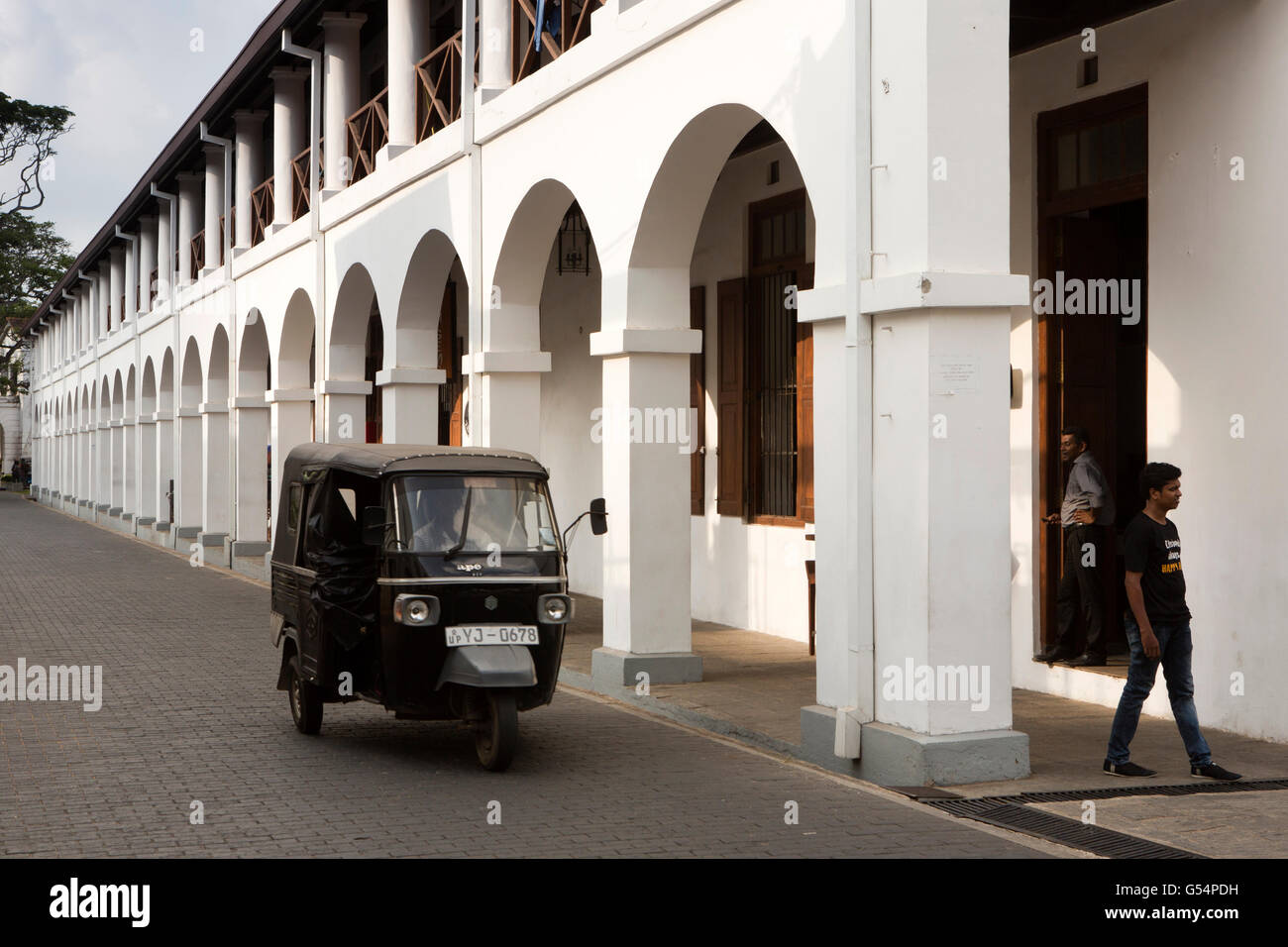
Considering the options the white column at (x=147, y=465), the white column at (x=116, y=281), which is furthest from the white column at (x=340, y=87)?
the white column at (x=116, y=281)

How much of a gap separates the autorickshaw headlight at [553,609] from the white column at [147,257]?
2977 cm

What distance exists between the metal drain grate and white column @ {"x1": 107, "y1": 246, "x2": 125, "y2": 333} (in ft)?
123

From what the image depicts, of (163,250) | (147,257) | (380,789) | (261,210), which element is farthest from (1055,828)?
(147,257)

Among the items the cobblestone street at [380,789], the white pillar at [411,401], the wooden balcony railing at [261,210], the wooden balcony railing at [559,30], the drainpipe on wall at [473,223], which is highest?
the wooden balcony railing at [261,210]

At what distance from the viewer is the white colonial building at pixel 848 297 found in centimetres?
811

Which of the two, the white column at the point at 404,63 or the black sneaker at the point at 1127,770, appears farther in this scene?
the white column at the point at 404,63

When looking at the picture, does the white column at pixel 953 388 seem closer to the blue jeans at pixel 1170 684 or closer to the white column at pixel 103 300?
the blue jeans at pixel 1170 684

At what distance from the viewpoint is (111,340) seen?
41125mm

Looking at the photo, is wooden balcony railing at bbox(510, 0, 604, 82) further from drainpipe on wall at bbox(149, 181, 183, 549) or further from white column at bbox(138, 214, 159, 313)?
white column at bbox(138, 214, 159, 313)

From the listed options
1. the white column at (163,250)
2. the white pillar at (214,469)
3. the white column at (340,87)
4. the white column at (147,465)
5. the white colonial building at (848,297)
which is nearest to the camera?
the white colonial building at (848,297)

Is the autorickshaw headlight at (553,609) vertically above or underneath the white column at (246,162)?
underneath

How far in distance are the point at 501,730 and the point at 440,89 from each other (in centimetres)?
1097

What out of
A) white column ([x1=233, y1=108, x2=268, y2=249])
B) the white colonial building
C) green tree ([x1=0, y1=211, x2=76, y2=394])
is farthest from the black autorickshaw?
green tree ([x1=0, y1=211, x2=76, y2=394])
